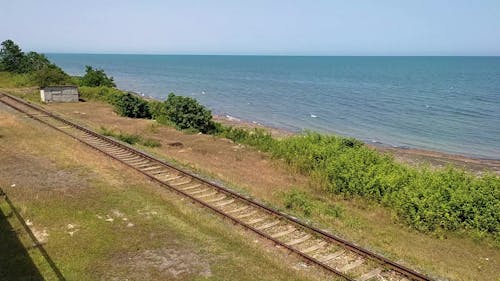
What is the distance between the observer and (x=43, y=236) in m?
12.4

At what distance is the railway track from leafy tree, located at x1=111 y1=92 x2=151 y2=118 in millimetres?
16639

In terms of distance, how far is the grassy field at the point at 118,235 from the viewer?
10797 mm

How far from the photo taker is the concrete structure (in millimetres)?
43812

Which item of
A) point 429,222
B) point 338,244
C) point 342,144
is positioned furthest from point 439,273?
point 342,144

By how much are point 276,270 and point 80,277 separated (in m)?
4.89

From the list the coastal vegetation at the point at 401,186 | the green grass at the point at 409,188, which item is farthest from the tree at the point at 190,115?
the green grass at the point at 409,188

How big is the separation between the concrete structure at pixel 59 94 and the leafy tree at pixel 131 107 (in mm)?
8083

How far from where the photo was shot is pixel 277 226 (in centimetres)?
1388

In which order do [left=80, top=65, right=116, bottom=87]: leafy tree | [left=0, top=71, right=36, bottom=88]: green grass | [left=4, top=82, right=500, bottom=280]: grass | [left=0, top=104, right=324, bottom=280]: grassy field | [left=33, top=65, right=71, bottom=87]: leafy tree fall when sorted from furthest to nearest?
[left=0, top=71, right=36, bottom=88]: green grass
[left=80, top=65, right=116, bottom=87]: leafy tree
[left=33, top=65, right=71, bottom=87]: leafy tree
[left=4, top=82, right=500, bottom=280]: grass
[left=0, top=104, right=324, bottom=280]: grassy field

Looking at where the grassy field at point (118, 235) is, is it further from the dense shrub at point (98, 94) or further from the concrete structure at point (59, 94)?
the dense shrub at point (98, 94)

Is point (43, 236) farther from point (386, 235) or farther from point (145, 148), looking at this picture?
point (145, 148)

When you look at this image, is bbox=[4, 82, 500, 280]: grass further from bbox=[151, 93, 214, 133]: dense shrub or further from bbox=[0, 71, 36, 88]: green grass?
bbox=[0, 71, 36, 88]: green grass

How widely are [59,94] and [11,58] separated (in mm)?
39722

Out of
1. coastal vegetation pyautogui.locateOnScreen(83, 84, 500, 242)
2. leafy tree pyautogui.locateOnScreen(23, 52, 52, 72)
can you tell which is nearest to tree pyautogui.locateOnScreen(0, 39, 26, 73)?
leafy tree pyautogui.locateOnScreen(23, 52, 52, 72)
